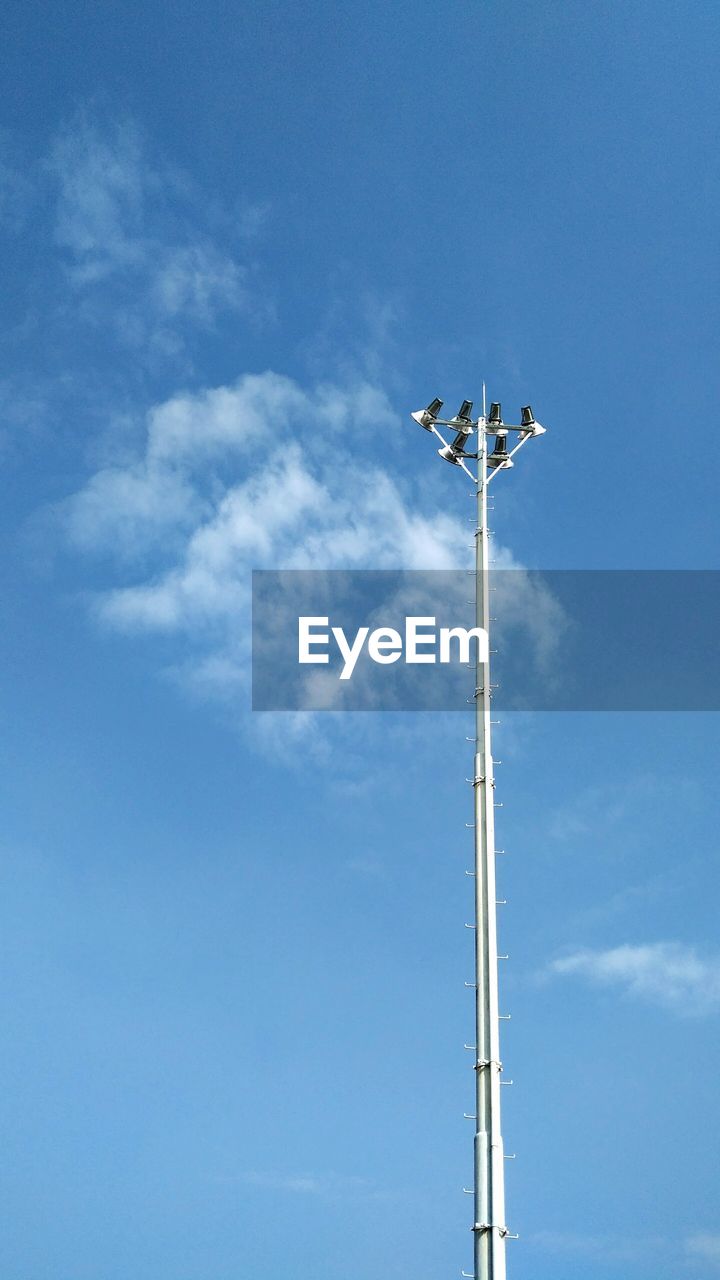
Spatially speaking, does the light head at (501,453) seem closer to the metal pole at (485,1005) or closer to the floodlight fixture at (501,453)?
the floodlight fixture at (501,453)

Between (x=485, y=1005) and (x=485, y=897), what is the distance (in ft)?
12.2

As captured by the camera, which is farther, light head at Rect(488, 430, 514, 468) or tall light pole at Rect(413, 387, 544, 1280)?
light head at Rect(488, 430, 514, 468)

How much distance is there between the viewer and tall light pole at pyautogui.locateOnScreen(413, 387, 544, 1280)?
37719mm

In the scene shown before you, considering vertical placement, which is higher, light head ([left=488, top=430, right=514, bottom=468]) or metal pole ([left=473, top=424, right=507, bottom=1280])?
light head ([left=488, top=430, right=514, bottom=468])

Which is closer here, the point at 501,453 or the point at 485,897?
the point at 485,897

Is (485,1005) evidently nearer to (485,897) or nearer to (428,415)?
(485,897)

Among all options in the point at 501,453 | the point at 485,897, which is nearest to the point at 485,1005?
the point at 485,897

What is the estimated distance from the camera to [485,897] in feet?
139

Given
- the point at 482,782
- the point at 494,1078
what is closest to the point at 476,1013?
the point at 494,1078

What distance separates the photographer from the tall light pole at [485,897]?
37.7m

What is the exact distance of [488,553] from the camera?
161 ft

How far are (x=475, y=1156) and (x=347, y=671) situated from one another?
18383mm

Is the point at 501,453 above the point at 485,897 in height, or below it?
above

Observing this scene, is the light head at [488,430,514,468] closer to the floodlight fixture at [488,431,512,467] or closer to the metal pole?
the floodlight fixture at [488,431,512,467]
